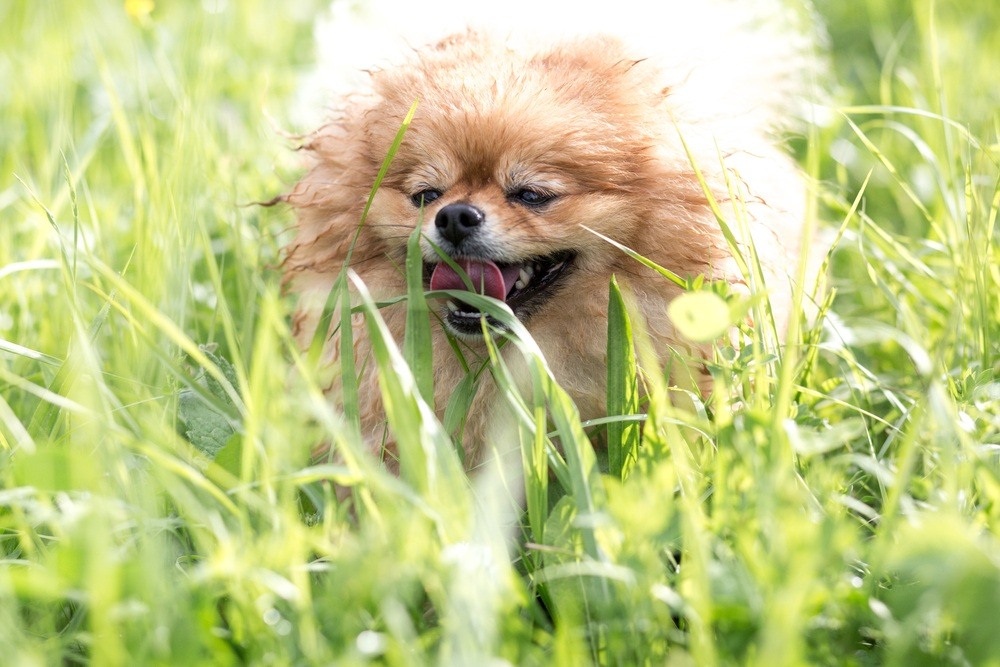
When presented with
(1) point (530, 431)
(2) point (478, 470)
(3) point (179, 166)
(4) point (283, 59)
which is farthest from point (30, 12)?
(1) point (530, 431)

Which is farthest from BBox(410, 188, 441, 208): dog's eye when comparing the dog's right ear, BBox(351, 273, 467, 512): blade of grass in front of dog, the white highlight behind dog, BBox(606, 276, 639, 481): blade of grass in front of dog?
BBox(351, 273, 467, 512): blade of grass in front of dog

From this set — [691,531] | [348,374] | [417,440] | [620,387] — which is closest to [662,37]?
[620,387]

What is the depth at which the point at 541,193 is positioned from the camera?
1.96 m

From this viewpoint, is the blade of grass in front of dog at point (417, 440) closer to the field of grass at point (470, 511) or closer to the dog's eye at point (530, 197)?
the field of grass at point (470, 511)

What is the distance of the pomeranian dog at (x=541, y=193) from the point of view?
193 cm

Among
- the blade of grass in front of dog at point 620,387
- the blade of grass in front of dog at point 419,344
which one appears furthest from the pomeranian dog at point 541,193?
the blade of grass in front of dog at point 620,387

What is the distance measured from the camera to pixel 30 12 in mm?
4309

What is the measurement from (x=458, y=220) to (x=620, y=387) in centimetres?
47

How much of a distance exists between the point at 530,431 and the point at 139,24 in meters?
2.51

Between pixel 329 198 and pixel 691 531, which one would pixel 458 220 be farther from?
pixel 691 531

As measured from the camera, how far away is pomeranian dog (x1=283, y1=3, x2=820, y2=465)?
193 cm

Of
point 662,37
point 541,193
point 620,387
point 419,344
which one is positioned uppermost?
point 662,37

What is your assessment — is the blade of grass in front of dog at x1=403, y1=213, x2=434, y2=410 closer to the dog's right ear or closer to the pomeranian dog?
the pomeranian dog

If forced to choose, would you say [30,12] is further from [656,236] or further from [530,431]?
[530,431]
